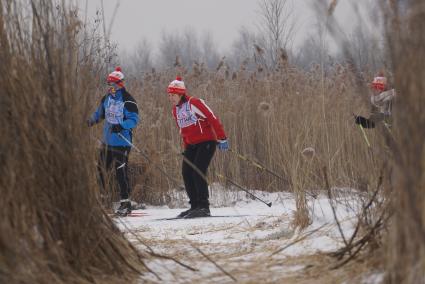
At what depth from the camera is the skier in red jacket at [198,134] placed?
7648 mm

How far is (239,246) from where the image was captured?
461cm

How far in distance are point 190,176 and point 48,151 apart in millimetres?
5032

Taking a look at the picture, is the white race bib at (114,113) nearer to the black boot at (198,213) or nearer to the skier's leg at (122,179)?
the skier's leg at (122,179)

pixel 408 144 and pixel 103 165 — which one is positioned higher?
pixel 408 144

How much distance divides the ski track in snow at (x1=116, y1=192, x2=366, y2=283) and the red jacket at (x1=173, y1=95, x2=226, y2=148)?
89 cm

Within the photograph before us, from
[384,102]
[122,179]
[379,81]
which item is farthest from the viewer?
[122,179]

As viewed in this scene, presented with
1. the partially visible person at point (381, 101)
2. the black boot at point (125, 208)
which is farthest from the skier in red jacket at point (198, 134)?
the partially visible person at point (381, 101)

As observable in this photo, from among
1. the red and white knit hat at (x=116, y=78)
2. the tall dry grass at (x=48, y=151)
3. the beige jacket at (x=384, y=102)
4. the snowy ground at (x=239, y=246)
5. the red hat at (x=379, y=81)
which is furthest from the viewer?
the red and white knit hat at (x=116, y=78)

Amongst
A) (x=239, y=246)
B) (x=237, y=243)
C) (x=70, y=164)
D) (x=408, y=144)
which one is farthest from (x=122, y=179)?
(x=408, y=144)

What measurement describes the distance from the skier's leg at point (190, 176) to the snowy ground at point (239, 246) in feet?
2.03

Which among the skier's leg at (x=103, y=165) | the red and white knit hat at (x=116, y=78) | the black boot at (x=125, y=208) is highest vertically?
the red and white knit hat at (x=116, y=78)

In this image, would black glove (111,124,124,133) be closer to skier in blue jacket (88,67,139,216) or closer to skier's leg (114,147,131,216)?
skier in blue jacket (88,67,139,216)

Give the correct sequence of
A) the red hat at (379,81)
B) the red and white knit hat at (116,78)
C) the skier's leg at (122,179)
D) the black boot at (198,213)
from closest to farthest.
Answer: the red hat at (379,81), the black boot at (198,213), the skier's leg at (122,179), the red and white knit hat at (116,78)

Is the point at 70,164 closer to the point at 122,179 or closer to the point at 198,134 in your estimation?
the point at 198,134
